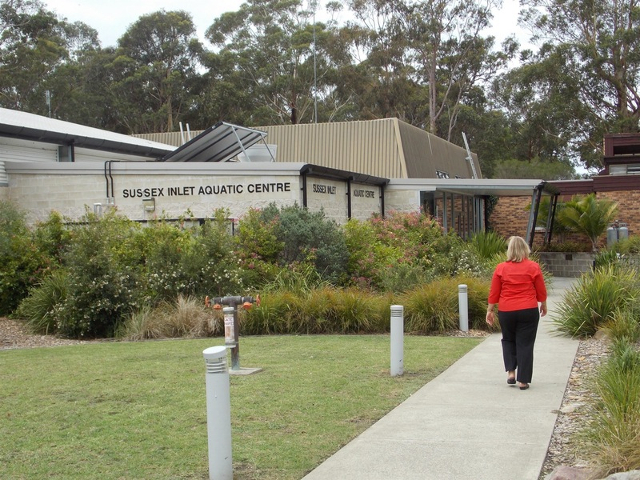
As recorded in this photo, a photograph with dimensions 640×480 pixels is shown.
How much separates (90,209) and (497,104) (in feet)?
137

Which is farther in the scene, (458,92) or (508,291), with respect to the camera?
(458,92)

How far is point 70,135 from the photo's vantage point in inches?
816

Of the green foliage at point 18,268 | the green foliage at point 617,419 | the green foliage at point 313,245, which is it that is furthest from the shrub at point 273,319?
the green foliage at point 617,419

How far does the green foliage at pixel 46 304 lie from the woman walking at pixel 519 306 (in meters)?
8.66

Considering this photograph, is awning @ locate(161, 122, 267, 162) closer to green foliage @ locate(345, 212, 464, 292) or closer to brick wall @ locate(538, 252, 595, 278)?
green foliage @ locate(345, 212, 464, 292)

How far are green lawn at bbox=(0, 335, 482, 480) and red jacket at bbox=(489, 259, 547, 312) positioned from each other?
140 centimetres

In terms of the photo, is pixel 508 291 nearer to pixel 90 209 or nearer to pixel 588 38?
pixel 90 209

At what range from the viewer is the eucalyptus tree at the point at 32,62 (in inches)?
1832

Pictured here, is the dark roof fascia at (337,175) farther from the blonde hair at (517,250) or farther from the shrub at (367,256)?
the blonde hair at (517,250)

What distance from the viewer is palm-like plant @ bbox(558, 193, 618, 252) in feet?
85.6

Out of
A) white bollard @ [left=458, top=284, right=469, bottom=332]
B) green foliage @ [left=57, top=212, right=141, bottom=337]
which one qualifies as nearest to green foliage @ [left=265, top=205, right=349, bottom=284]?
green foliage @ [left=57, top=212, right=141, bottom=337]

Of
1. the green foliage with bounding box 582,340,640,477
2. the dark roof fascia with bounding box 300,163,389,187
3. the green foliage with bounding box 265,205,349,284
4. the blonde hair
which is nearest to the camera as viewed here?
the green foliage with bounding box 582,340,640,477

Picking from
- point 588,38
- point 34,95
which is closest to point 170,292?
point 588,38

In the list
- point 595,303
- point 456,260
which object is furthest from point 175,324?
point 456,260
